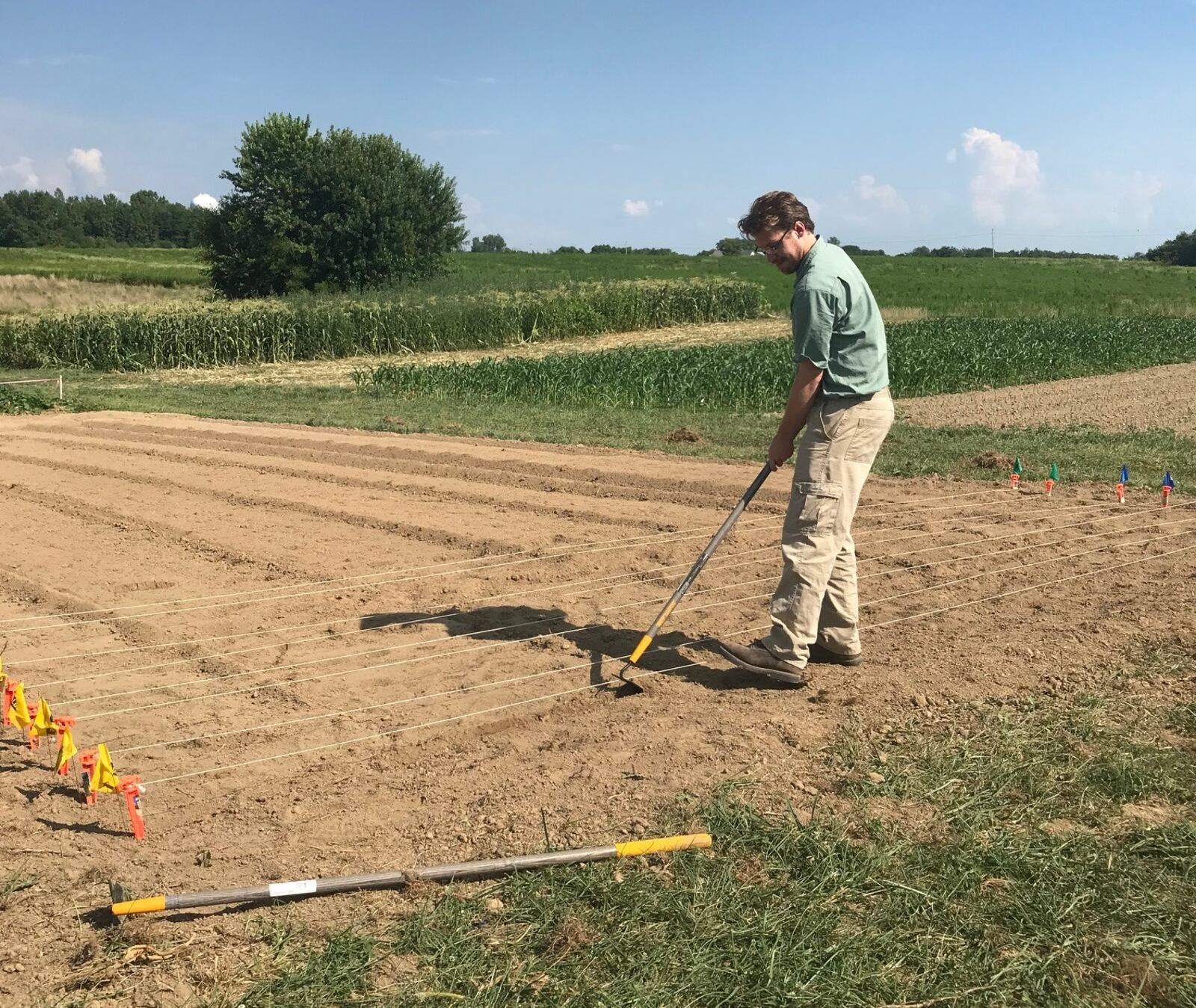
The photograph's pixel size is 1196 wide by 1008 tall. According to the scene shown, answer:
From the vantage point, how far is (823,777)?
13.8ft

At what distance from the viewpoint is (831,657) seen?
549 cm

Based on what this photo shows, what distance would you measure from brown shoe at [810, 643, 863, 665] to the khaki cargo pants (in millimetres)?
419

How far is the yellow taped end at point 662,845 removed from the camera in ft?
11.7

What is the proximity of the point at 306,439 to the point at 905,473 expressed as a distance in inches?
280

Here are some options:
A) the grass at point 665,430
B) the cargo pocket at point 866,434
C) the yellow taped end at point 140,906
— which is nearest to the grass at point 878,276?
the grass at point 665,430

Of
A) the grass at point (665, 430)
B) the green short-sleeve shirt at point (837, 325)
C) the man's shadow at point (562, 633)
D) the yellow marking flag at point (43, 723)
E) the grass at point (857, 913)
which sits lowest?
the grass at point (857, 913)

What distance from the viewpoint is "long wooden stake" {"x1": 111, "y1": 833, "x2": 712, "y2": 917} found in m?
3.24

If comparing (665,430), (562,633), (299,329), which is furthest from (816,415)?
(299,329)

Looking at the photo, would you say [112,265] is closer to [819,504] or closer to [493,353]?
[493,353]

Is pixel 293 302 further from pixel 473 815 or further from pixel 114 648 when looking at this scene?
pixel 473 815

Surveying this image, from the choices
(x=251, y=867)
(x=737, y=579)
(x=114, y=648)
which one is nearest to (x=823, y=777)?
(x=251, y=867)

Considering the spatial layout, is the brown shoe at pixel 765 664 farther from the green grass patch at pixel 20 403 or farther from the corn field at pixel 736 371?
the green grass patch at pixel 20 403

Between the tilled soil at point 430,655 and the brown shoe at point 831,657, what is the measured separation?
8 cm

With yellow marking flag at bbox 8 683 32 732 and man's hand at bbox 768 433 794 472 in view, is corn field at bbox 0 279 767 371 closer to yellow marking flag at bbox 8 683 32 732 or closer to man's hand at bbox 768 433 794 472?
yellow marking flag at bbox 8 683 32 732
